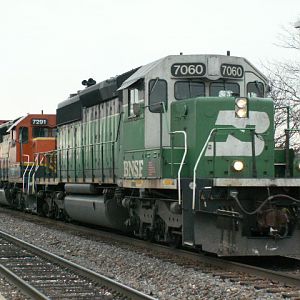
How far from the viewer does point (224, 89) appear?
1047 centimetres

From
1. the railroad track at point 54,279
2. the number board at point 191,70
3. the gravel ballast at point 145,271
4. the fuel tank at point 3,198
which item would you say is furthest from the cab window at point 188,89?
the fuel tank at point 3,198

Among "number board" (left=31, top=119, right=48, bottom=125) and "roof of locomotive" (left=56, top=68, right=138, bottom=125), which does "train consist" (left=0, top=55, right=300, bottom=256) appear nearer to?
Result: "roof of locomotive" (left=56, top=68, right=138, bottom=125)

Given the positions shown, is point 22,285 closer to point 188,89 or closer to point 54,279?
point 54,279

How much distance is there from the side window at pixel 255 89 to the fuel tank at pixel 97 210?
12.8 ft

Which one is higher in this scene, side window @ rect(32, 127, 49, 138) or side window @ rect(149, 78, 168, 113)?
side window @ rect(32, 127, 49, 138)

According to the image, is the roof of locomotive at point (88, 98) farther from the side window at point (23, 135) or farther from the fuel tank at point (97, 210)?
the side window at point (23, 135)

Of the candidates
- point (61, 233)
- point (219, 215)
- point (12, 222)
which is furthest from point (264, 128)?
point (12, 222)

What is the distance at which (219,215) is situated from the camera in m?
8.86

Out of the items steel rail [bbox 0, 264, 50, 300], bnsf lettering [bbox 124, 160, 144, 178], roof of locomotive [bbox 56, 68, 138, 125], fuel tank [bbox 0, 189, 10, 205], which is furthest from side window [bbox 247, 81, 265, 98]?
fuel tank [bbox 0, 189, 10, 205]

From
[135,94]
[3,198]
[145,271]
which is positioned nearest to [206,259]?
[145,271]

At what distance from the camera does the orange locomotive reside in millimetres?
21312

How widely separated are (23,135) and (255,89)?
43.2ft

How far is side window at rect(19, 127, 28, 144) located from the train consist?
8.53 metres

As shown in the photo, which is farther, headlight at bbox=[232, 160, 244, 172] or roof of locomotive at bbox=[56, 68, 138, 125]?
roof of locomotive at bbox=[56, 68, 138, 125]
